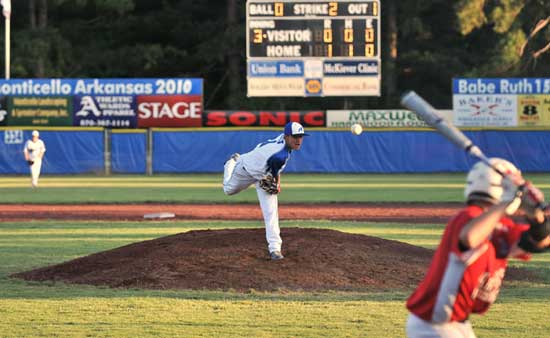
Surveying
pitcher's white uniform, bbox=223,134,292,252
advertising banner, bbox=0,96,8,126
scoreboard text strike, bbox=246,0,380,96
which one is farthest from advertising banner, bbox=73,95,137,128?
pitcher's white uniform, bbox=223,134,292,252

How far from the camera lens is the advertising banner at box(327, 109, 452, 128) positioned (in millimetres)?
42281

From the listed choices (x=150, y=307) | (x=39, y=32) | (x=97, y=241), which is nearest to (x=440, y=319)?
(x=150, y=307)

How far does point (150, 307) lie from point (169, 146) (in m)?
31.7

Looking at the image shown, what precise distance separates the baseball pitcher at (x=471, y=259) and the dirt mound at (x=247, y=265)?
581cm

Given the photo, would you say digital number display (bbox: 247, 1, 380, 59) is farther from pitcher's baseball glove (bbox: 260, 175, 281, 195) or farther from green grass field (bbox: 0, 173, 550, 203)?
pitcher's baseball glove (bbox: 260, 175, 281, 195)

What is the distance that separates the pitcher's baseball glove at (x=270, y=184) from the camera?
11586 millimetres

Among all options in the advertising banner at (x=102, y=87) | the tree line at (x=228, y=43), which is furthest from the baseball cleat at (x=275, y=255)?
the tree line at (x=228, y=43)

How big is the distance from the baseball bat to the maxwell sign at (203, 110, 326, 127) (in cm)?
3669

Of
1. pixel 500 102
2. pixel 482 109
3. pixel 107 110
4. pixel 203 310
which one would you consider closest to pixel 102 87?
pixel 107 110

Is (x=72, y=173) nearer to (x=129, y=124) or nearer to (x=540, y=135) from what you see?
(x=129, y=124)

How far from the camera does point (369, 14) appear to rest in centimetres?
3566

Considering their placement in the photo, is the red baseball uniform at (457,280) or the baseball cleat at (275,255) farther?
the baseball cleat at (275,255)

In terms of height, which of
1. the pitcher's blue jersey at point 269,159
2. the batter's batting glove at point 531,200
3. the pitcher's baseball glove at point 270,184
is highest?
the batter's batting glove at point 531,200

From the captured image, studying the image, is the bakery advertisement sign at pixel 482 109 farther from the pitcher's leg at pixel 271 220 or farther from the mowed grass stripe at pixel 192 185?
the pitcher's leg at pixel 271 220
